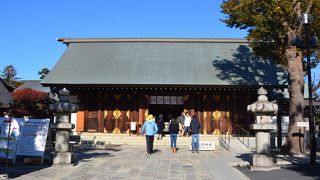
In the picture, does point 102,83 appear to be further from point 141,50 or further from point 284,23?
point 284,23

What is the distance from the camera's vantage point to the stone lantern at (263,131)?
1343 cm

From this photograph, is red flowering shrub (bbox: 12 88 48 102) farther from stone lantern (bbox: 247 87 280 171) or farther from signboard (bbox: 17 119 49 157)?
stone lantern (bbox: 247 87 280 171)

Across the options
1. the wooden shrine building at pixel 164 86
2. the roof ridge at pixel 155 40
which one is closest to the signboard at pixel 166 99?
the wooden shrine building at pixel 164 86

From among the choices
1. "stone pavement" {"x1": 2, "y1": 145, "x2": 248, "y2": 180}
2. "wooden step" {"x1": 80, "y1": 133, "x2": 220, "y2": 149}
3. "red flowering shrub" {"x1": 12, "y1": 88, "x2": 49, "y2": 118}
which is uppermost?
"red flowering shrub" {"x1": 12, "y1": 88, "x2": 49, "y2": 118}

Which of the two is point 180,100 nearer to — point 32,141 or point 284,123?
point 284,123

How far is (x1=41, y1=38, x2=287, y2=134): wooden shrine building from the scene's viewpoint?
27.5m

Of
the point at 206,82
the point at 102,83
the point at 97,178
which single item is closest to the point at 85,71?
the point at 102,83

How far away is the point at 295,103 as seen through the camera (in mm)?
17938

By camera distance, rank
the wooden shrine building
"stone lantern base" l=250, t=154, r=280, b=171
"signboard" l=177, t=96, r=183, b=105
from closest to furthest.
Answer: "stone lantern base" l=250, t=154, r=280, b=171
the wooden shrine building
"signboard" l=177, t=96, r=183, b=105

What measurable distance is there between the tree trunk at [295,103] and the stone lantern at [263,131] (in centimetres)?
423

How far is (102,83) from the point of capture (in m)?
27.3

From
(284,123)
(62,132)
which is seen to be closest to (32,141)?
(62,132)

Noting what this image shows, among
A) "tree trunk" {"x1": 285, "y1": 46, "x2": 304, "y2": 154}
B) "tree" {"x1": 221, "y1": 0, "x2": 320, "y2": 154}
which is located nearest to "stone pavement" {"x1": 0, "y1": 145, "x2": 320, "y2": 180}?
"tree trunk" {"x1": 285, "y1": 46, "x2": 304, "y2": 154}

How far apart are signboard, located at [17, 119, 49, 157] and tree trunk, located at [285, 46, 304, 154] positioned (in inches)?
390
